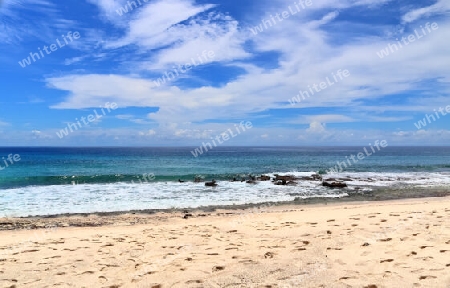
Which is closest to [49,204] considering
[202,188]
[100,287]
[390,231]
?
[202,188]

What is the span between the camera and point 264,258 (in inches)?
241

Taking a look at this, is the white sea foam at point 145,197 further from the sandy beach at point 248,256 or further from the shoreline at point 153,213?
the sandy beach at point 248,256

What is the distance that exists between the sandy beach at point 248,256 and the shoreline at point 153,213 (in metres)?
2.91

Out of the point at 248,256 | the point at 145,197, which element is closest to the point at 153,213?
the point at 145,197

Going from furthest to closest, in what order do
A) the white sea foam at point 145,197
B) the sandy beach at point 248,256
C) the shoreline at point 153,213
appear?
the white sea foam at point 145,197
the shoreline at point 153,213
the sandy beach at point 248,256

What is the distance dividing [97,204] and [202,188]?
29.1 feet

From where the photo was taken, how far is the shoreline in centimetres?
1242

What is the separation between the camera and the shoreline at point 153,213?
12419 mm

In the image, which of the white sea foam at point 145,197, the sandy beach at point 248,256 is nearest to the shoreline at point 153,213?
the white sea foam at point 145,197

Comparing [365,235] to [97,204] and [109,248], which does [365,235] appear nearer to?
[109,248]

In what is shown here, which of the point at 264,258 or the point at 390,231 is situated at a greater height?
the point at 264,258

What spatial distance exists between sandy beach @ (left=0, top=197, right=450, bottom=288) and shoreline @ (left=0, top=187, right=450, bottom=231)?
115 inches

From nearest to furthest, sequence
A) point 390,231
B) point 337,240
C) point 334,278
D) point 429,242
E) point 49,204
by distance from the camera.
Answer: point 334,278
point 429,242
point 337,240
point 390,231
point 49,204

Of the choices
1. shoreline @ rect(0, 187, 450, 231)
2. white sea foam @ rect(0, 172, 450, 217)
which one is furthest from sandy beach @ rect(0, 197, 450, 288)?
white sea foam @ rect(0, 172, 450, 217)
